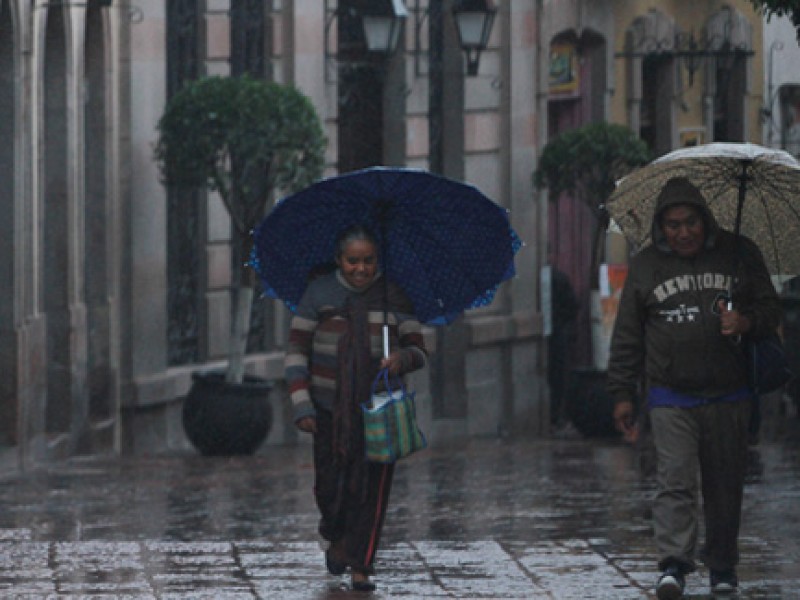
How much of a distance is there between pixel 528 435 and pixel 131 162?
669cm

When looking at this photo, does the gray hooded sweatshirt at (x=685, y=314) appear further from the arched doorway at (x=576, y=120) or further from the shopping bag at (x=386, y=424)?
the arched doorway at (x=576, y=120)

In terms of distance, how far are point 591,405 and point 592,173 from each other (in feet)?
6.78

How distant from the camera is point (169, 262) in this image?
1906 centimetres

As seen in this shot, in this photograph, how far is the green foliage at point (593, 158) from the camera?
70.7 ft

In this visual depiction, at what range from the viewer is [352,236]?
32.7 ft

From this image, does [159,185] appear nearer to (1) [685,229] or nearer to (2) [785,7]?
(2) [785,7]

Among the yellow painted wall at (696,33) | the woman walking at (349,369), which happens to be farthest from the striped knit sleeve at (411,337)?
the yellow painted wall at (696,33)

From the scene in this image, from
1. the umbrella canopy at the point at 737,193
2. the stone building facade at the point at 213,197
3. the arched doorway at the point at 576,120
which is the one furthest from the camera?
the arched doorway at the point at 576,120

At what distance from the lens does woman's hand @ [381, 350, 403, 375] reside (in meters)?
9.88

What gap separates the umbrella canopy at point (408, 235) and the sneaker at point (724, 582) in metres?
1.42

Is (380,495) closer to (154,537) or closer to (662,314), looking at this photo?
(662,314)

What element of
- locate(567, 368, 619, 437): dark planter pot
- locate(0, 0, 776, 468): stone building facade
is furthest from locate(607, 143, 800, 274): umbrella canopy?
locate(567, 368, 619, 437): dark planter pot

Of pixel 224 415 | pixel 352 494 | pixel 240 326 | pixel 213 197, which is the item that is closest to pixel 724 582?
pixel 352 494

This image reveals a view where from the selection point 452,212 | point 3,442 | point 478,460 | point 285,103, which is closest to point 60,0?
point 285,103
